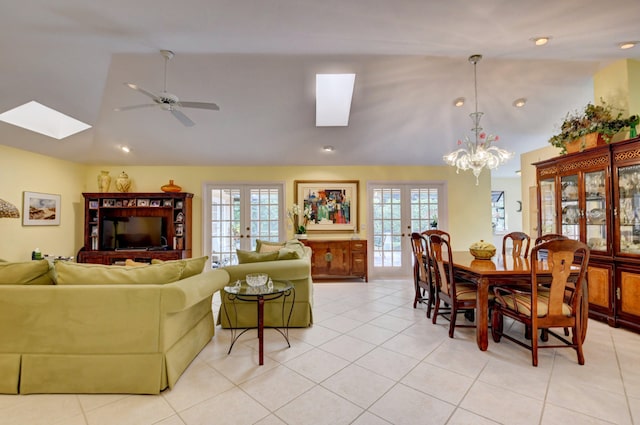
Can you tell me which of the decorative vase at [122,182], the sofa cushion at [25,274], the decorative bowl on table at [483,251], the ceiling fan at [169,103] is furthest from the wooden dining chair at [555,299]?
the decorative vase at [122,182]

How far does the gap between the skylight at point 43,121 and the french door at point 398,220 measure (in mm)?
5333

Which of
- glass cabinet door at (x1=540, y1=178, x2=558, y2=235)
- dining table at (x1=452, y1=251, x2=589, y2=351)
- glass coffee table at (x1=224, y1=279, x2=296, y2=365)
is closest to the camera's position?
glass coffee table at (x1=224, y1=279, x2=296, y2=365)

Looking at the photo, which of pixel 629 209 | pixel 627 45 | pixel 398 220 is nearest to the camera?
pixel 627 45

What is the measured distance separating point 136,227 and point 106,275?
3.91 meters

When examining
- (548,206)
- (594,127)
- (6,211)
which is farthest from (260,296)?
(594,127)

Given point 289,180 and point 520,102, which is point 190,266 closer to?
point 289,180

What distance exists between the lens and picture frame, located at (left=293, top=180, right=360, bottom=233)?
5766 millimetres

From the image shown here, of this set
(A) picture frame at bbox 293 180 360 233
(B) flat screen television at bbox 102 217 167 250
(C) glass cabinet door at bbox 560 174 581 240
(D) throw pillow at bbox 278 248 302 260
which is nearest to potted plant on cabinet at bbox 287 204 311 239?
(A) picture frame at bbox 293 180 360 233

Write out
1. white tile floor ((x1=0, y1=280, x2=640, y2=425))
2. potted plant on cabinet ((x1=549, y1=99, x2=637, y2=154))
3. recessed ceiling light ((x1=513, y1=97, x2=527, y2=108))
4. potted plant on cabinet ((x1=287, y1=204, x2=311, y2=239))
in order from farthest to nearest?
potted plant on cabinet ((x1=287, y1=204, x2=311, y2=239)), recessed ceiling light ((x1=513, y1=97, x2=527, y2=108)), potted plant on cabinet ((x1=549, y1=99, x2=637, y2=154)), white tile floor ((x1=0, y1=280, x2=640, y2=425))

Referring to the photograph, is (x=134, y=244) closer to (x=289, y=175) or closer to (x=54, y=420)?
(x=289, y=175)

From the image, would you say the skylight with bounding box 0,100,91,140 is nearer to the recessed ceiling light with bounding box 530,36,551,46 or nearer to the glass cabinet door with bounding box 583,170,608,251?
the recessed ceiling light with bounding box 530,36,551,46

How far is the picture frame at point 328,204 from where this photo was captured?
18.9ft

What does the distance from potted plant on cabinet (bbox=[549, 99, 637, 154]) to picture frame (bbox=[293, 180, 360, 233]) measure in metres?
3.39

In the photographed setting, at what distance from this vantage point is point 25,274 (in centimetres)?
205
